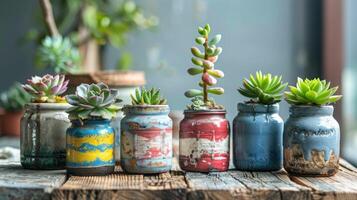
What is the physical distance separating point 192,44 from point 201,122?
4.57 feet

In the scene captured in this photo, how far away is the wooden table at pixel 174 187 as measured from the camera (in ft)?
2.99

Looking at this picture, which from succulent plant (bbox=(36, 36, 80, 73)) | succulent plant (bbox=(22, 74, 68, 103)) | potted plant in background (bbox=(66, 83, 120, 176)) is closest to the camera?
potted plant in background (bbox=(66, 83, 120, 176))

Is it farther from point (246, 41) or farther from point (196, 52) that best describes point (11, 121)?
point (196, 52)

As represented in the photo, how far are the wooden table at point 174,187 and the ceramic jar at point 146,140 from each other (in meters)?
0.02

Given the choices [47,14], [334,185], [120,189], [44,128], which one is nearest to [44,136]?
[44,128]

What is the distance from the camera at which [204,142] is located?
1.09 metres

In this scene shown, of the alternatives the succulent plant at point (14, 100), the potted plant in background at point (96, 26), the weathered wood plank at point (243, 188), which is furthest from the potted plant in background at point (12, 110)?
the weathered wood plank at point (243, 188)

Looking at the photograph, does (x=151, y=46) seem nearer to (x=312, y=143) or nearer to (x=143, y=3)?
(x=143, y=3)

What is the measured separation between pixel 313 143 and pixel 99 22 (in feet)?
4.69

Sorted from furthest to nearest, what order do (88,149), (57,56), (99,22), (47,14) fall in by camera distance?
(99,22)
(47,14)
(57,56)
(88,149)

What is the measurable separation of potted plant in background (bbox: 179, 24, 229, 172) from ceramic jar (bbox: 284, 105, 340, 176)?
0.39 feet

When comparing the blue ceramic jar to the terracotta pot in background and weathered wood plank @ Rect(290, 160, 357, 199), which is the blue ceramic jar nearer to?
weathered wood plank @ Rect(290, 160, 357, 199)

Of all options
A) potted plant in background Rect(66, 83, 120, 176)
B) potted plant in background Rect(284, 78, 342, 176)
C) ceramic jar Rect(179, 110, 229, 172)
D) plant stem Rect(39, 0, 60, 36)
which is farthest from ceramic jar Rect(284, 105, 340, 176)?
plant stem Rect(39, 0, 60, 36)

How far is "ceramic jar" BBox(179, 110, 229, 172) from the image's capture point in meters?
1.09
